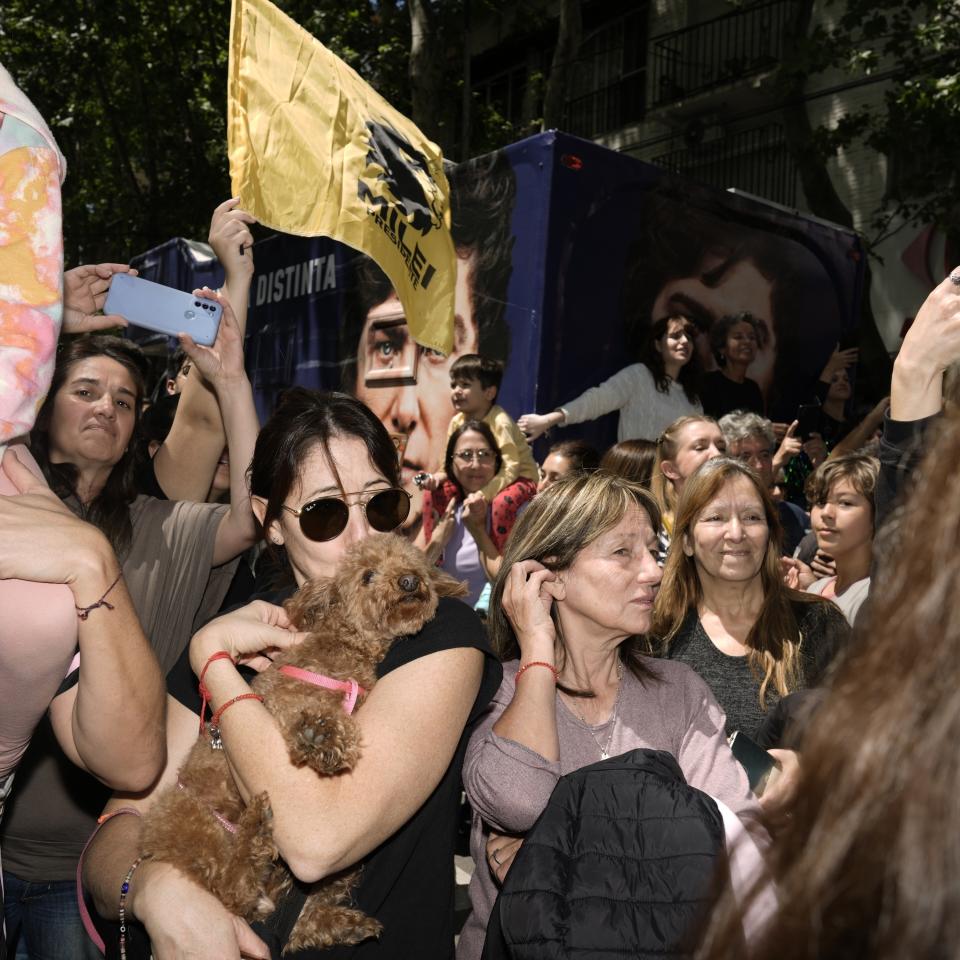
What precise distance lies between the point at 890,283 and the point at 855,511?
587 inches

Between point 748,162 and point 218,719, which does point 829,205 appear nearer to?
point 748,162

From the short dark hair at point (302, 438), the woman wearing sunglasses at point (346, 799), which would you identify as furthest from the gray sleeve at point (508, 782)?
the short dark hair at point (302, 438)

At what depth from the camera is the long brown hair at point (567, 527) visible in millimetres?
2986

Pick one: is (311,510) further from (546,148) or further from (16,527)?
(546,148)

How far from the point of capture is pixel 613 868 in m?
1.50

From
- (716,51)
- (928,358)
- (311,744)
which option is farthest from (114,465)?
(716,51)

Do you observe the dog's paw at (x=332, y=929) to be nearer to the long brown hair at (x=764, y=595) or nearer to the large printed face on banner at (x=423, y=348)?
→ the long brown hair at (x=764, y=595)

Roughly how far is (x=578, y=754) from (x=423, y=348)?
16.2 ft

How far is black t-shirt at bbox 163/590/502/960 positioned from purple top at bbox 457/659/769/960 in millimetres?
172

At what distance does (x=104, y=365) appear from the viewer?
3.38m

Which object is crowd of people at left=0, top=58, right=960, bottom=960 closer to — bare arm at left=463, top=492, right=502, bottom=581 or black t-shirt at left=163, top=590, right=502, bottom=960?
black t-shirt at left=163, top=590, right=502, bottom=960

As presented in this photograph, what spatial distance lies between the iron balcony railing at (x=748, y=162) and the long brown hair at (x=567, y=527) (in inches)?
766

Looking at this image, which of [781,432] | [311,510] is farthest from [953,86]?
[311,510]

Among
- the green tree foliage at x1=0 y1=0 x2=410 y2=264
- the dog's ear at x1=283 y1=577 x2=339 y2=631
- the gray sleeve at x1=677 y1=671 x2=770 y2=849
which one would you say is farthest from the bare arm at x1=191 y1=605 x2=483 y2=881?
the green tree foliage at x1=0 y1=0 x2=410 y2=264
